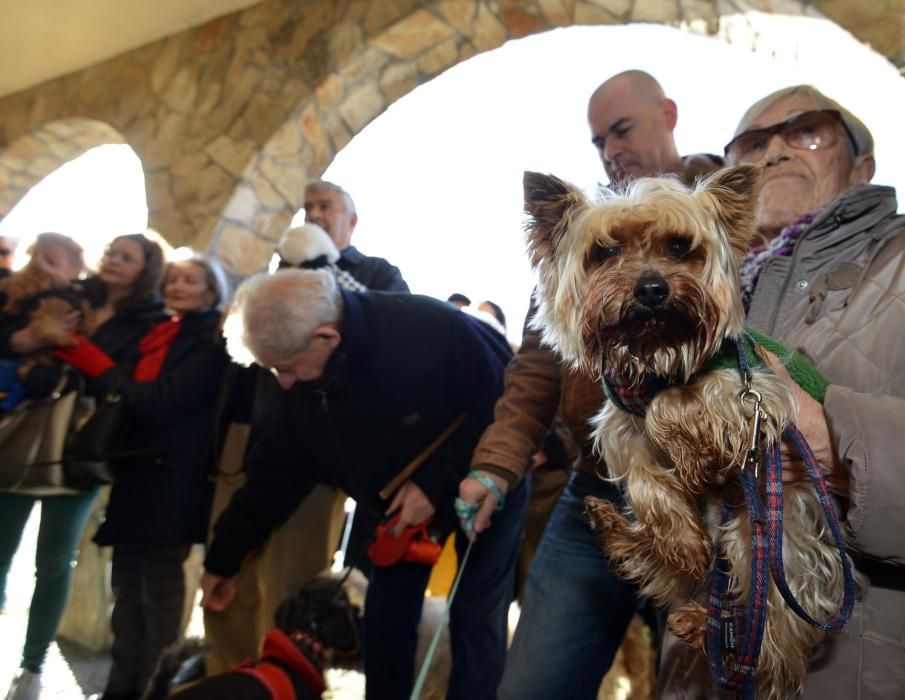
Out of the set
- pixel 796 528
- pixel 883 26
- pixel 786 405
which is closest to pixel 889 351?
pixel 786 405

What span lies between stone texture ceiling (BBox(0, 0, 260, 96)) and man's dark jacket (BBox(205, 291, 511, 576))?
374 centimetres

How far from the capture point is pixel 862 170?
4.63ft

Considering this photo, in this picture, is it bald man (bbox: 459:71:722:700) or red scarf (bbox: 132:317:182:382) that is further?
red scarf (bbox: 132:317:182:382)

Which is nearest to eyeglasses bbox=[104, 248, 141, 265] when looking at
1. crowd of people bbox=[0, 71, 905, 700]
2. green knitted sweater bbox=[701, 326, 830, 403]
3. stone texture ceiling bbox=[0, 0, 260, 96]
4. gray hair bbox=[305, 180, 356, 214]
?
crowd of people bbox=[0, 71, 905, 700]

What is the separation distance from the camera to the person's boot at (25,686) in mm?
2469

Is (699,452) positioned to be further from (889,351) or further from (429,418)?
(429,418)

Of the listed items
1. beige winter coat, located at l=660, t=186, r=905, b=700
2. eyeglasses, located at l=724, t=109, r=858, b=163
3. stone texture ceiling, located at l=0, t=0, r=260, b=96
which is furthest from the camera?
stone texture ceiling, located at l=0, t=0, r=260, b=96

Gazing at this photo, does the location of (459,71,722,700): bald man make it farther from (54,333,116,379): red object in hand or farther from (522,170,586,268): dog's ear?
(54,333,116,379): red object in hand

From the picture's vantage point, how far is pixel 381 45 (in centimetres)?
435

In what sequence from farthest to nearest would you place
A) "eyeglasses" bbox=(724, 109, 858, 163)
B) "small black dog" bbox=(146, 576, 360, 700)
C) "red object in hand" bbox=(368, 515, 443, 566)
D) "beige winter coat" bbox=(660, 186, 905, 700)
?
"red object in hand" bbox=(368, 515, 443, 566)
"small black dog" bbox=(146, 576, 360, 700)
"eyeglasses" bbox=(724, 109, 858, 163)
"beige winter coat" bbox=(660, 186, 905, 700)

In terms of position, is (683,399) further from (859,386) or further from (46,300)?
(46,300)

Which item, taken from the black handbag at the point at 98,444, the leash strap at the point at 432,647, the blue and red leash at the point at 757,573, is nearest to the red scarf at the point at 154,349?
the black handbag at the point at 98,444

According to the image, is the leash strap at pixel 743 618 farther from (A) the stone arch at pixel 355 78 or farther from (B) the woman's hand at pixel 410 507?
(A) the stone arch at pixel 355 78

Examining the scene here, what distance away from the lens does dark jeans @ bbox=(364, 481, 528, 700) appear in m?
2.01
